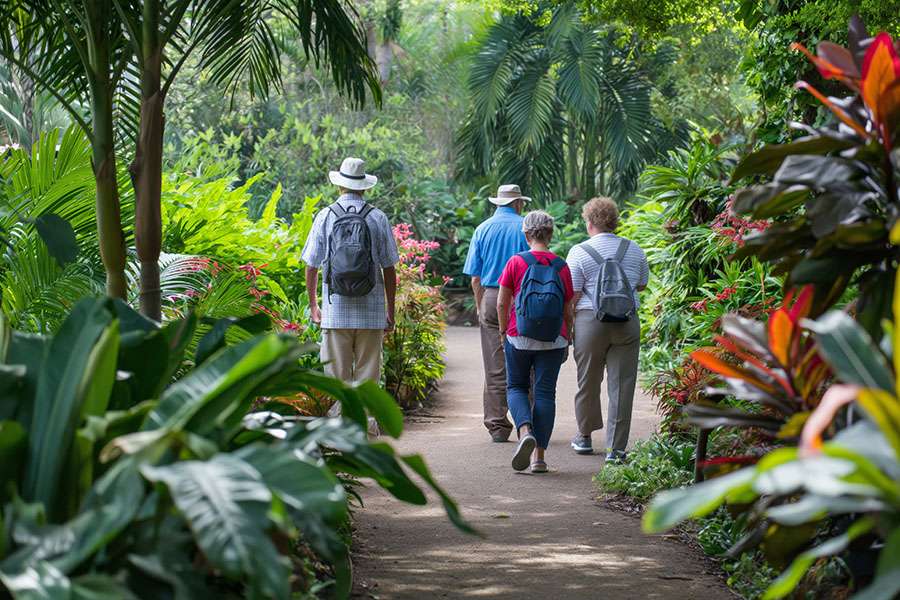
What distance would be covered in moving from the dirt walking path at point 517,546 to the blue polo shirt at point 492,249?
4.45ft

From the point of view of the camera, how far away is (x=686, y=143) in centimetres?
2298

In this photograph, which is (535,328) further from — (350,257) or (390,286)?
(350,257)

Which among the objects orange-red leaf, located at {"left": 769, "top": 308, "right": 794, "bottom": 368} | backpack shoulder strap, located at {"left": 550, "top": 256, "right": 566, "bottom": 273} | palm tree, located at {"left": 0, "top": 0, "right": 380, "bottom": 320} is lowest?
orange-red leaf, located at {"left": 769, "top": 308, "right": 794, "bottom": 368}

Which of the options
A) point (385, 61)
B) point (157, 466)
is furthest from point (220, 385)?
point (385, 61)

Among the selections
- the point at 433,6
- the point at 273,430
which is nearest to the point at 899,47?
the point at 273,430

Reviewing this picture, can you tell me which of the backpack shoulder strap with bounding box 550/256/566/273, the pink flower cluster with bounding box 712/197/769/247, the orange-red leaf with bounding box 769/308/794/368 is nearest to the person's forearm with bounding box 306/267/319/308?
the backpack shoulder strap with bounding box 550/256/566/273

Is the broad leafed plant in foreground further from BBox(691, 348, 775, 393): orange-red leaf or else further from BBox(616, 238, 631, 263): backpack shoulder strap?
BBox(616, 238, 631, 263): backpack shoulder strap

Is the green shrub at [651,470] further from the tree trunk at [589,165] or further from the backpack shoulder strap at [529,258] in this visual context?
the tree trunk at [589,165]

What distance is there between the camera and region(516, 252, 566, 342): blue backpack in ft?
22.6

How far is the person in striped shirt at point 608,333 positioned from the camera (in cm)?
727

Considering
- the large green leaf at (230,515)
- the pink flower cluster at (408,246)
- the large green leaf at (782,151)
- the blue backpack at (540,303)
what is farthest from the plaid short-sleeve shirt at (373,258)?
the large green leaf at (230,515)

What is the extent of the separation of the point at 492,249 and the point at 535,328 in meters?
1.57

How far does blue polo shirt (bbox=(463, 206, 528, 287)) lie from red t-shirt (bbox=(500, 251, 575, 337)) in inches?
43.8

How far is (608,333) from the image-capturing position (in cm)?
729
